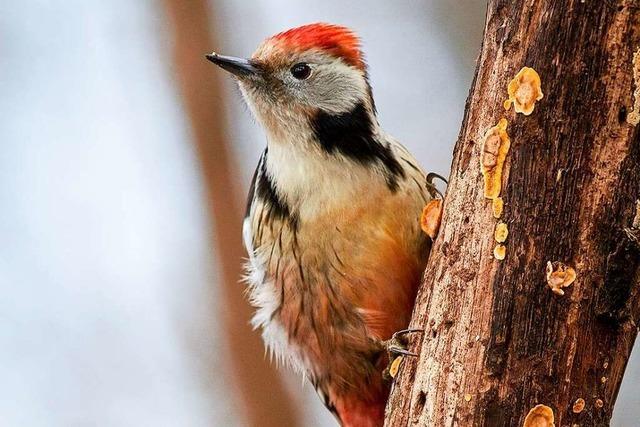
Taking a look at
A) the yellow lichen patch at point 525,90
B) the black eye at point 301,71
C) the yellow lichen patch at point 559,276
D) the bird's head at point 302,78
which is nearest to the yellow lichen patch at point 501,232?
the yellow lichen patch at point 559,276

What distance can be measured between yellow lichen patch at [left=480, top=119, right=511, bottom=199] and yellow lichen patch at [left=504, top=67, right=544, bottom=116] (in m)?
0.05

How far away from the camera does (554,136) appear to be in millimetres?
2021

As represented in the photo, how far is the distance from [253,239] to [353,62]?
68 cm

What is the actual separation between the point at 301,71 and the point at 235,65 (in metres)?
0.22

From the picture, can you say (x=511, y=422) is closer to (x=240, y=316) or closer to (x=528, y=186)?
(x=528, y=186)

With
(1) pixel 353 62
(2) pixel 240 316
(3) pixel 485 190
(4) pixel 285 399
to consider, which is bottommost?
(4) pixel 285 399

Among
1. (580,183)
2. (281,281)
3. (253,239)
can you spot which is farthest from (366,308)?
(580,183)

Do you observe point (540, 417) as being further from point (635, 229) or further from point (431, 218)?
point (431, 218)

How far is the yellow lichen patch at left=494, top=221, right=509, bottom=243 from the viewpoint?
81.4 inches

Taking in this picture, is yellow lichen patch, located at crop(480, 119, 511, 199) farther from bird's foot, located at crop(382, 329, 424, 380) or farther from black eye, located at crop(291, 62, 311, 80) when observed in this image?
black eye, located at crop(291, 62, 311, 80)

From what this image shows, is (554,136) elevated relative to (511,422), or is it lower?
elevated

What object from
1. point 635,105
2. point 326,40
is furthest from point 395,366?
point 326,40

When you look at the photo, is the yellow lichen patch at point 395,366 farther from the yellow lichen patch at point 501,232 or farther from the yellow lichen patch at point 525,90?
the yellow lichen patch at point 525,90

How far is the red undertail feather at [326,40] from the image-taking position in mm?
3154
